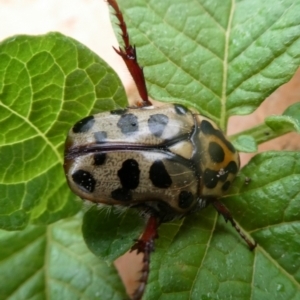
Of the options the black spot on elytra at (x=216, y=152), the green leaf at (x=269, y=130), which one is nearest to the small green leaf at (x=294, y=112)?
the green leaf at (x=269, y=130)

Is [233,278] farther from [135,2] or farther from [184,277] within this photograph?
[135,2]

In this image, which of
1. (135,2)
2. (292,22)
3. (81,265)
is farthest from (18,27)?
(292,22)

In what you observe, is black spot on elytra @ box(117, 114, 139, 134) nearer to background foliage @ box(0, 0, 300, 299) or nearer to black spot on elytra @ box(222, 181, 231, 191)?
background foliage @ box(0, 0, 300, 299)

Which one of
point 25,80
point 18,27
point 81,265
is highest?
point 25,80

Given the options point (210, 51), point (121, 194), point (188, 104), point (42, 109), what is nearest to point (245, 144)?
point (188, 104)

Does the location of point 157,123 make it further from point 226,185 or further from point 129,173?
point 226,185
